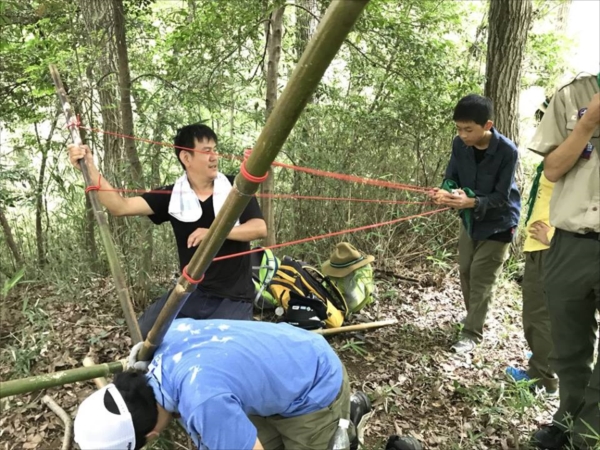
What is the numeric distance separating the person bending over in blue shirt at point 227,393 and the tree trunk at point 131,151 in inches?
65.2

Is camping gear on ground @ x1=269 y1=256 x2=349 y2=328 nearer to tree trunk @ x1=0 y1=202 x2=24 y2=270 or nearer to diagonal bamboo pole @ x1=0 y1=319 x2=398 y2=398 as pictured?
diagonal bamboo pole @ x1=0 y1=319 x2=398 y2=398

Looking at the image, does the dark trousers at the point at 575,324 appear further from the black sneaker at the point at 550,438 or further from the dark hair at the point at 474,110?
the dark hair at the point at 474,110

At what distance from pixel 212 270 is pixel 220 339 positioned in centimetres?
115

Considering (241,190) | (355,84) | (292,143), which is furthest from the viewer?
(355,84)

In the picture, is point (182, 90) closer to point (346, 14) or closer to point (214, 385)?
point (214, 385)

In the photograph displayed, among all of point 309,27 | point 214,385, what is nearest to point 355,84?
point 309,27

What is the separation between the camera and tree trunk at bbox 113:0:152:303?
129 inches

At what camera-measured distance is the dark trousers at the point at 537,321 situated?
305 centimetres

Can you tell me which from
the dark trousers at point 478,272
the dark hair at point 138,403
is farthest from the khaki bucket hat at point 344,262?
the dark hair at point 138,403

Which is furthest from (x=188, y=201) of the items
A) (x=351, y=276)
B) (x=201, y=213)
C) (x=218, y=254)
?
(x=351, y=276)

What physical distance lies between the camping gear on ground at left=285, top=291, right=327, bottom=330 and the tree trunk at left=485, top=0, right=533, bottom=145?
9.20 feet

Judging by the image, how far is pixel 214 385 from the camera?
1.63 meters

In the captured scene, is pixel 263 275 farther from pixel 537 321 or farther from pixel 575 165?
pixel 575 165

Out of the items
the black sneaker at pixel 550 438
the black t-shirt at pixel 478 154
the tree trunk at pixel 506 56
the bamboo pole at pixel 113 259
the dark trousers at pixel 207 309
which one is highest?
the tree trunk at pixel 506 56
